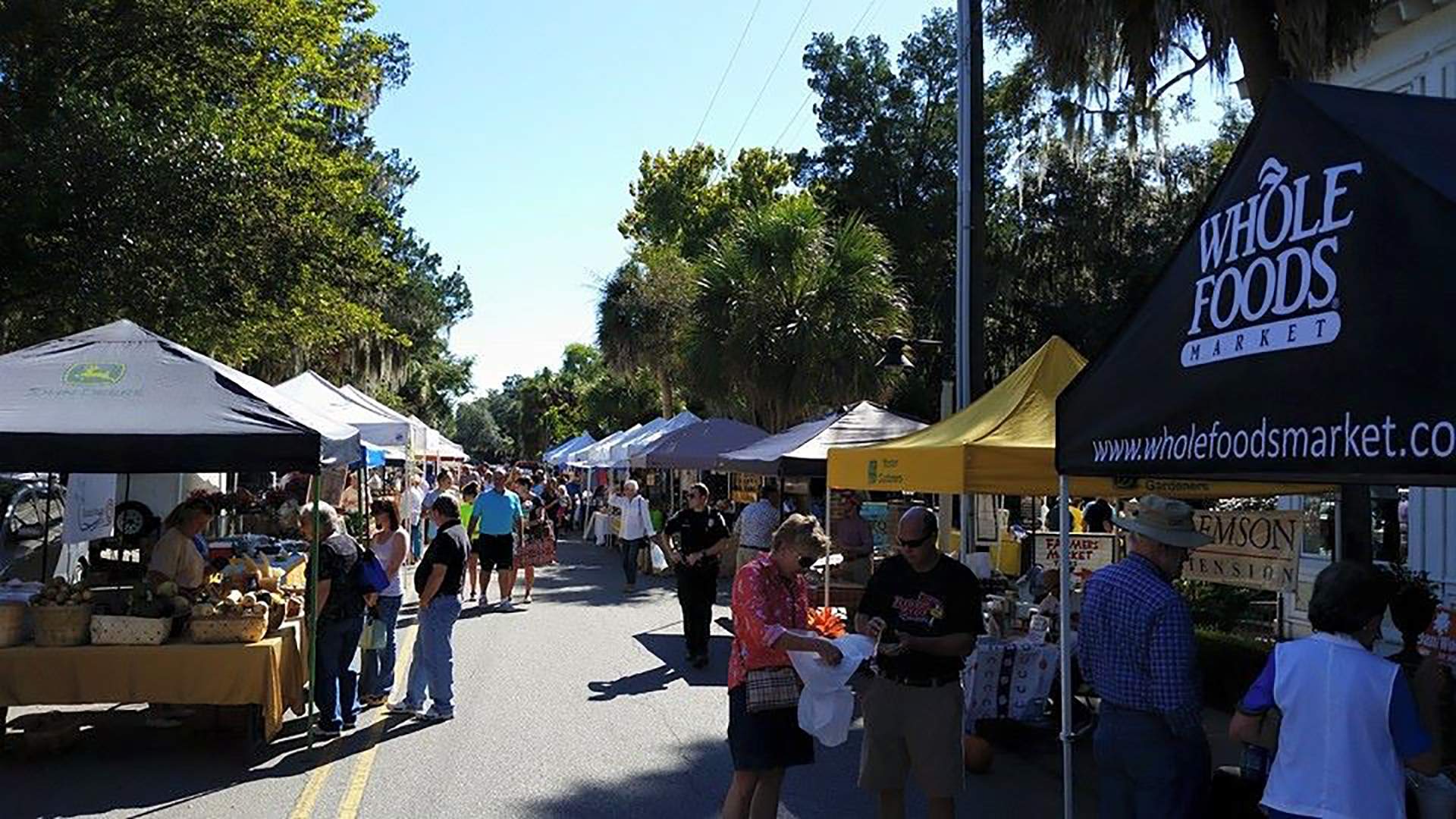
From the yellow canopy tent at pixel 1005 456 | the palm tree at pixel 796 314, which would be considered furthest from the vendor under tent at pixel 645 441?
the yellow canopy tent at pixel 1005 456

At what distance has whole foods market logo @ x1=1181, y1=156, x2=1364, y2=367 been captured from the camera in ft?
12.2

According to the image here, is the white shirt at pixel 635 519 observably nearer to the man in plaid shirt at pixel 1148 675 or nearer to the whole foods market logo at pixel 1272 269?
the man in plaid shirt at pixel 1148 675

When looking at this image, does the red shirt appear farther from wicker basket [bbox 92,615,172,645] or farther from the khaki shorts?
wicker basket [bbox 92,615,172,645]

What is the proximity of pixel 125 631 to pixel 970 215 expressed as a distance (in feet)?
30.1

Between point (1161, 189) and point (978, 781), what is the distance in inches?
1107

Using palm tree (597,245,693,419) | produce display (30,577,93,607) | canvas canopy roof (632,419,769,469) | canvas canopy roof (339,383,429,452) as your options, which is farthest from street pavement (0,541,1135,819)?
palm tree (597,245,693,419)

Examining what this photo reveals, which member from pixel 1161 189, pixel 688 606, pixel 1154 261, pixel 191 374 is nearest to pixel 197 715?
pixel 191 374

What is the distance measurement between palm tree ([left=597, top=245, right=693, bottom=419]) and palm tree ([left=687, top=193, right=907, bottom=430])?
9.84 metres

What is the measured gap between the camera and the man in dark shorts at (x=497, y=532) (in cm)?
1549

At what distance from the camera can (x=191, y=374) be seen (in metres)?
8.61

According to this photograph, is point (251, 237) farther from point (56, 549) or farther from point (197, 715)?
point (197, 715)

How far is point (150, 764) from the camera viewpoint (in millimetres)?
7992

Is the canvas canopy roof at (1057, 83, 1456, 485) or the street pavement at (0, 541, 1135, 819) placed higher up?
the canvas canopy roof at (1057, 83, 1456, 485)

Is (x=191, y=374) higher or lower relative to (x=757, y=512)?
higher
